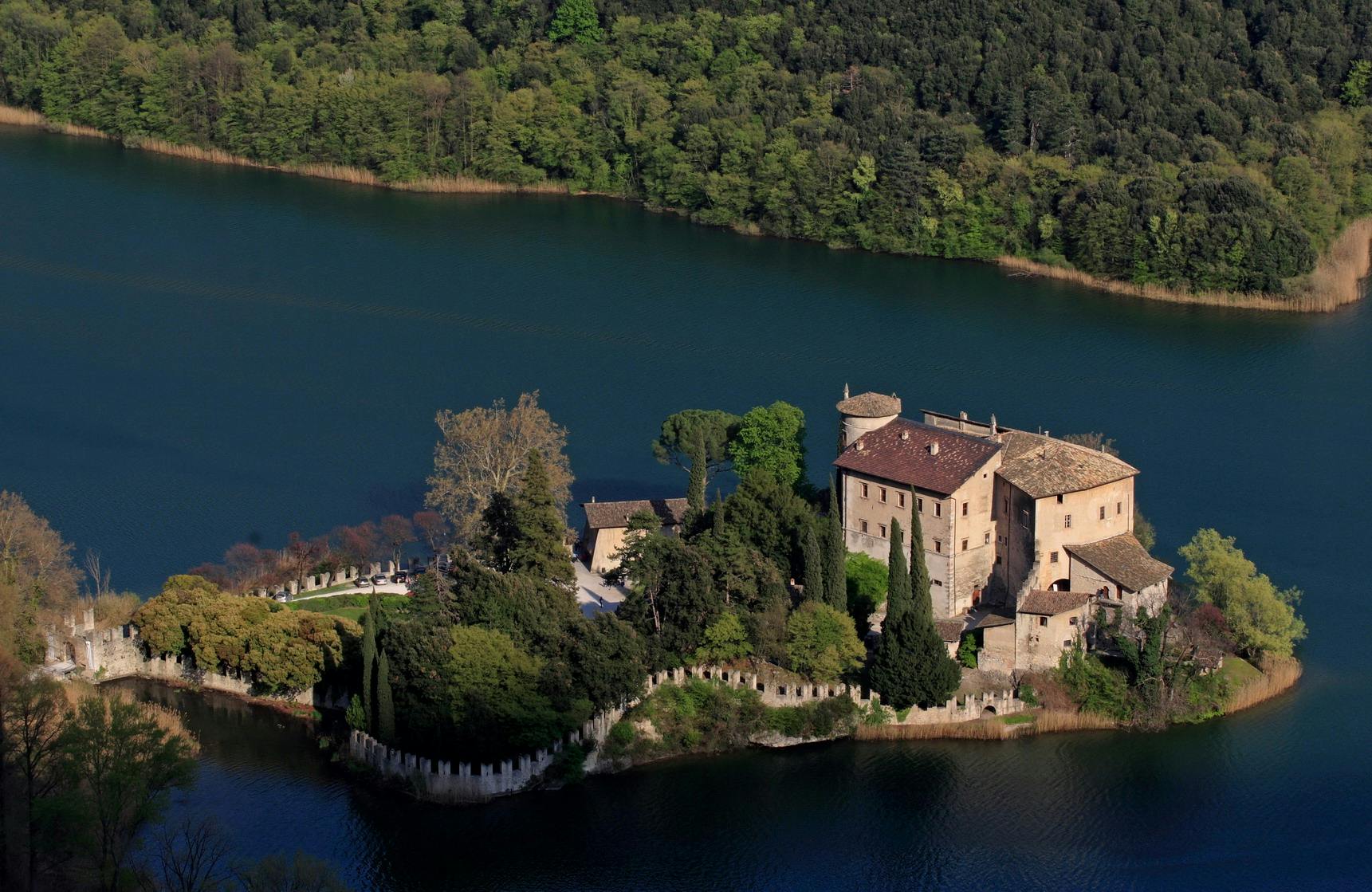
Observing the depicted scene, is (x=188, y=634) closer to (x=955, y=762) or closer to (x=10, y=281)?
(x=955, y=762)

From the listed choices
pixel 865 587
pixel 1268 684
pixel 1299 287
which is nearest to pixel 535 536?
pixel 865 587

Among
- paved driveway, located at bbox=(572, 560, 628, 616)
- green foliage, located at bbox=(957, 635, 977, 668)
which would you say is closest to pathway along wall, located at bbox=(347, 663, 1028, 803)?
green foliage, located at bbox=(957, 635, 977, 668)

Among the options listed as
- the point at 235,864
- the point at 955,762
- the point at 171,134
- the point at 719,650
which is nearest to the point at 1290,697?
the point at 955,762

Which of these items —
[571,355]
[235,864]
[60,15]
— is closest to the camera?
[235,864]

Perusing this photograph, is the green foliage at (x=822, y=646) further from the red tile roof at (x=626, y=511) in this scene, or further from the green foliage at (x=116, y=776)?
the green foliage at (x=116, y=776)

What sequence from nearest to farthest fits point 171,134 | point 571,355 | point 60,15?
1. point 571,355
2. point 171,134
3. point 60,15

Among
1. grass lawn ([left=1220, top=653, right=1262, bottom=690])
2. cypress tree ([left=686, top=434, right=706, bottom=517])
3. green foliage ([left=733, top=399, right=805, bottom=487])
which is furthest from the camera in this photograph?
green foliage ([left=733, top=399, right=805, bottom=487])

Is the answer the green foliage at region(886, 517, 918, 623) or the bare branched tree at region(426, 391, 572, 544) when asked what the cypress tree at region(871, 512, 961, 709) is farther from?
the bare branched tree at region(426, 391, 572, 544)
